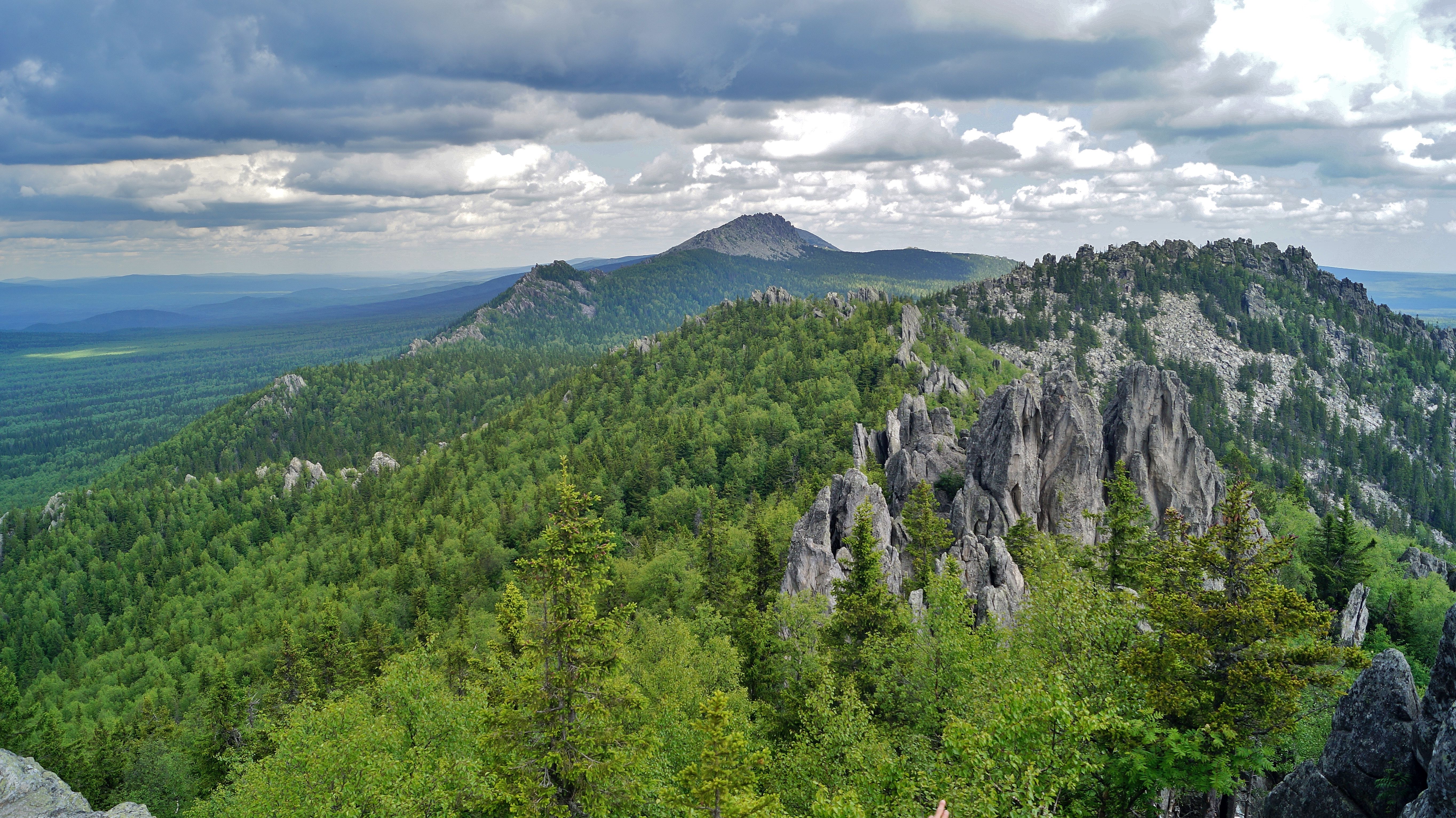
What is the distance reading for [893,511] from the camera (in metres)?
71.7

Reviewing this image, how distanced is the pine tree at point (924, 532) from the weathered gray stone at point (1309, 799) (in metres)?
37.5

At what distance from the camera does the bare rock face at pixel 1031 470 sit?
2478 inches

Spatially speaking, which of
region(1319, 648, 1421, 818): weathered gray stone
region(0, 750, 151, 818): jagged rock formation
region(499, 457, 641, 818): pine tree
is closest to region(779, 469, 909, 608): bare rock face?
region(499, 457, 641, 818): pine tree

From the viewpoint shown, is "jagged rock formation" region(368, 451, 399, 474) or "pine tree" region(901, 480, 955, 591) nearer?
"pine tree" region(901, 480, 955, 591)

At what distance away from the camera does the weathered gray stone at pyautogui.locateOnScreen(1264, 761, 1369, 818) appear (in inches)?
640

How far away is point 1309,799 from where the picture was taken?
17.0 metres

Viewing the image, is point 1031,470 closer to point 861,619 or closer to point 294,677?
point 861,619

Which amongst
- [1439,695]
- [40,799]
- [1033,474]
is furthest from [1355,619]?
[40,799]

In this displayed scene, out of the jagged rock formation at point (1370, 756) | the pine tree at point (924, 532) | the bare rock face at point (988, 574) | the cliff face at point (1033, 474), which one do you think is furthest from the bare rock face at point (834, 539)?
the jagged rock formation at point (1370, 756)

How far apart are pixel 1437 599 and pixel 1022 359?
479 ft

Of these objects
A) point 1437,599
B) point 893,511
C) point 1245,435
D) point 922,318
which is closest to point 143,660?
point 893,511

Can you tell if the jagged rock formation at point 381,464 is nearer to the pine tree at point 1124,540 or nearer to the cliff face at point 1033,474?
the cliff face at point 1033,474

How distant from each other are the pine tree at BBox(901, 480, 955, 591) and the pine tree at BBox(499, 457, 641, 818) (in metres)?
37.0

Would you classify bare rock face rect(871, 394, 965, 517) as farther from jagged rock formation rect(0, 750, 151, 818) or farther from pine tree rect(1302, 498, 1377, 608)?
jagged rock formation rect(0, 750, 151, 818)
